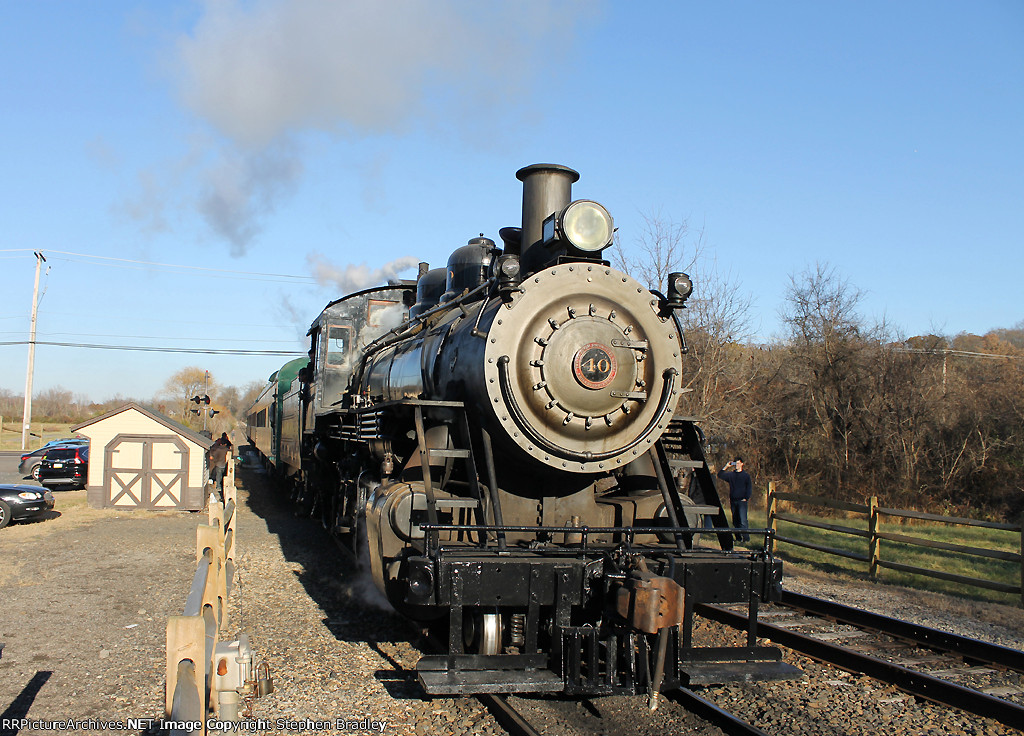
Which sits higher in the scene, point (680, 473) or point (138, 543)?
point (680, 473)

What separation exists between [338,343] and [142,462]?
700 cm

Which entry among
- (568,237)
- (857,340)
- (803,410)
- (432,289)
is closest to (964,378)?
(857,340)

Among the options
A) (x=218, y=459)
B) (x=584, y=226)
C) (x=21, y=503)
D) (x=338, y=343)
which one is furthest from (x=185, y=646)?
(x=218, y=459)

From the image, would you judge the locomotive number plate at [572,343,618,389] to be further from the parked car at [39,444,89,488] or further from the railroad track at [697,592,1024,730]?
the parked car at [39,444,89,488]

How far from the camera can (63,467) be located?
20.1 metres

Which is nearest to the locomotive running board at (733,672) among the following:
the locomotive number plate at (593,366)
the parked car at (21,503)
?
the locomotive number plate at (593,366)

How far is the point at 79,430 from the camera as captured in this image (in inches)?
591

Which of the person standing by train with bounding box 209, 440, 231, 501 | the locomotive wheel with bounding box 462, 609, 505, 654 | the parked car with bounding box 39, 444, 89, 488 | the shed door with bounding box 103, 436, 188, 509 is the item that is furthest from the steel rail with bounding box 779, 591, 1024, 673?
the parked car with bounding box 39, 444, 89, 488

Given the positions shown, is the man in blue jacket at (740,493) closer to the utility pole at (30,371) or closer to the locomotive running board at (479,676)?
the locomotive running board at (479,676)

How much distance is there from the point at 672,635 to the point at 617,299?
7.71 ft

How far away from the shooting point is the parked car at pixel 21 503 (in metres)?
13.0

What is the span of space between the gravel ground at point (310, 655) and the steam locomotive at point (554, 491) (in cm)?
38

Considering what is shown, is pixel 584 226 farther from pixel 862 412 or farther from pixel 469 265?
pixel 862 412

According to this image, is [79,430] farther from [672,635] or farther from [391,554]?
[672,635]
